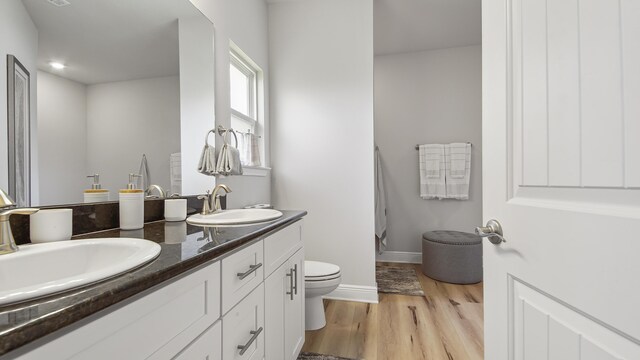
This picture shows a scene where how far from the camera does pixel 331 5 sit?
245 centimetres

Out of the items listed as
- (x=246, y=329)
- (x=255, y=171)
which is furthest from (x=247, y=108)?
(x=246, y=329)

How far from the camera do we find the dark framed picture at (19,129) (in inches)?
31.2

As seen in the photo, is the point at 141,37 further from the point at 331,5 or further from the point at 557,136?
the point at 331,5

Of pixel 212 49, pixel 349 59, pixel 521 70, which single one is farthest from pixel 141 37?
pixel 349 59

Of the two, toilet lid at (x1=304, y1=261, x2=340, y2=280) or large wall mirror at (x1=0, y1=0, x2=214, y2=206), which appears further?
toilet lid at (x1=304, y1=261, x2=340, y2=280)

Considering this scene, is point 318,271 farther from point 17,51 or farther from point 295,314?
point 17,51

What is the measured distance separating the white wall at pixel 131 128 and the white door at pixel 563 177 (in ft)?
4.30

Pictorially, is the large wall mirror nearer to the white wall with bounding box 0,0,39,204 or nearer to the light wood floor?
the white wall with bounding box 0,0,39,204

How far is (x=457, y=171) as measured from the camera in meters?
3.30

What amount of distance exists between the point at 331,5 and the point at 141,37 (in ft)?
5.71

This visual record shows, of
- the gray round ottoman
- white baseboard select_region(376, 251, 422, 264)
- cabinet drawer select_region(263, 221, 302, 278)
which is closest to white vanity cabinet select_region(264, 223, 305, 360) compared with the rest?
cabinet drawer select_region(263, 221, 302, 278)

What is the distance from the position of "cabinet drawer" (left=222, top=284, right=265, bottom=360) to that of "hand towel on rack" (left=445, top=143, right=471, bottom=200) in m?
2.87

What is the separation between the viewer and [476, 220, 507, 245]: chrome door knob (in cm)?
74

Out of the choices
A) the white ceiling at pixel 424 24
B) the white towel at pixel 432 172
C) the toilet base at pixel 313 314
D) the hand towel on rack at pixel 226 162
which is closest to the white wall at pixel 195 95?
the hand towel on rack at pixel 226 162
